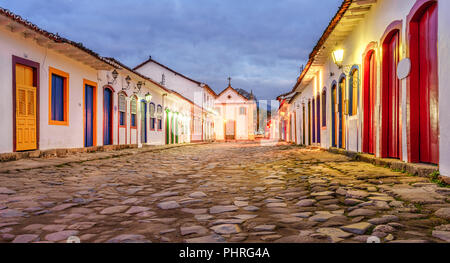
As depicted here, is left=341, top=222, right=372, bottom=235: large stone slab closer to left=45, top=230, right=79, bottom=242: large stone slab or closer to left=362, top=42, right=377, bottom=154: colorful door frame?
left=45, top=230, right=79, bottom=242: large stone slab

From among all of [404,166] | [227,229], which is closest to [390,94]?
[404,166]

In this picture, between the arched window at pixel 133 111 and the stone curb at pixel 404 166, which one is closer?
the stone curb at pixel 404 166

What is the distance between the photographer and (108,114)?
44.4 feet

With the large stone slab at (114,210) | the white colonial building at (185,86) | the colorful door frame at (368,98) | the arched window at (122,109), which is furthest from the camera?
the white colonial building at (185,86)

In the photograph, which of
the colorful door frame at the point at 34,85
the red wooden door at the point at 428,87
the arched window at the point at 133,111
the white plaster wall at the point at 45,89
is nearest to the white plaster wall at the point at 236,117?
the arched window at the point at 133,111

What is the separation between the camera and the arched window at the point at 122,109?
14477mm

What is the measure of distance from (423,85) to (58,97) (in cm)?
1017

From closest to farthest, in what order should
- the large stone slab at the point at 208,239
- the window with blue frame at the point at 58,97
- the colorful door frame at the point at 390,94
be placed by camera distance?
1. the large stone slab at the point at 208,239
2. the colorful door frame at the point at 390,94
3. the window with blue frame at the point at 58,97

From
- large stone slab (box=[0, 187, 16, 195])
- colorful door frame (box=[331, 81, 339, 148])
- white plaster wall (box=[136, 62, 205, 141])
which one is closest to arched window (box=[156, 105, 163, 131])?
white plaster wall (box=[136, 62, 205, 141])

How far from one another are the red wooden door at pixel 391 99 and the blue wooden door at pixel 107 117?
10.9 m

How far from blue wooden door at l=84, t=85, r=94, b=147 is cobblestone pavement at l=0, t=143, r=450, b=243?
721 cm

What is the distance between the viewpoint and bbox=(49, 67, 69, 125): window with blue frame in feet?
31.6

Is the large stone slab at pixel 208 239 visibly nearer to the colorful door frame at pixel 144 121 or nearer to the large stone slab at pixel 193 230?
the large stone slab at pixel 193 230
